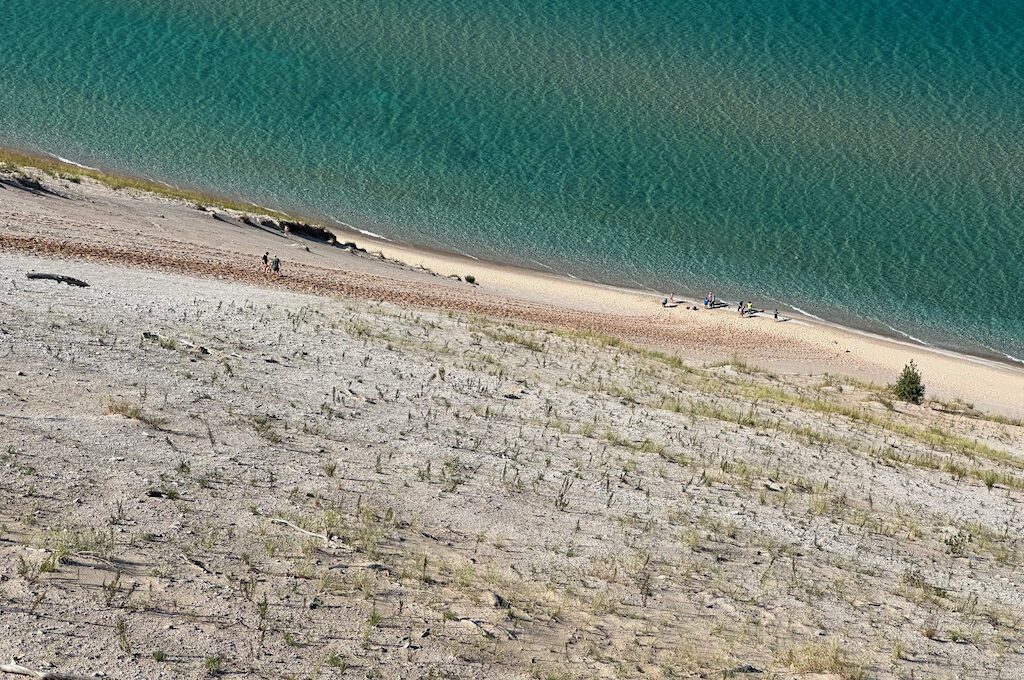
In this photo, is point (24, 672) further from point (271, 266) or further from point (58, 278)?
point (271, 266)

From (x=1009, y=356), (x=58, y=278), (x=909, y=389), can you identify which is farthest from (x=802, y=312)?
(x=58, y=278)

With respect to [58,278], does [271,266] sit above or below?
above

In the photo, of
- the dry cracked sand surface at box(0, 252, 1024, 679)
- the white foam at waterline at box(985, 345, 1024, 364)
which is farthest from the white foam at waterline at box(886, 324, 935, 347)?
the dry cracked sand surface at box(0, 252, 1024, 679)

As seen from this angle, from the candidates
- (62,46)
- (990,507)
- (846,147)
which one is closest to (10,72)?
(62,46)

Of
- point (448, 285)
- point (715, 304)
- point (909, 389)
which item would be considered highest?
point (715, 304)

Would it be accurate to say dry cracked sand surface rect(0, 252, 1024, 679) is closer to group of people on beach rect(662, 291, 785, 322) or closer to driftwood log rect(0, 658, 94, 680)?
driftwood log rect(0, 658, 94, 680)

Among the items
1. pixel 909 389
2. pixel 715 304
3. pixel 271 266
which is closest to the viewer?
pixel 271 266

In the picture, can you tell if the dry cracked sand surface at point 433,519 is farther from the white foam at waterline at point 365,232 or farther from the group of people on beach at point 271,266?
the white foam at waterline at point 365,232
